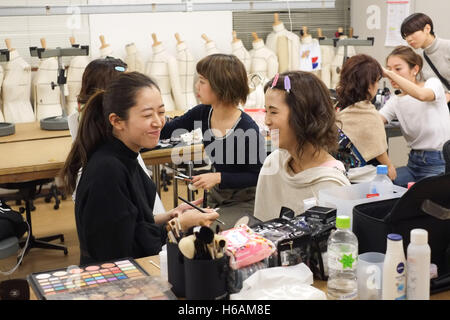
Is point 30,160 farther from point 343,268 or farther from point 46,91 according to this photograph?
point 343,268

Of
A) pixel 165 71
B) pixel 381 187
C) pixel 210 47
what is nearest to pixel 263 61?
pixel 210 47

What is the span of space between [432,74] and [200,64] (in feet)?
8.54

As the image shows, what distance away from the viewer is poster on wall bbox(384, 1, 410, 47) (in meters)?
6.12

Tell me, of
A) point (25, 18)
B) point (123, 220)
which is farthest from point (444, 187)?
point (25, 18)

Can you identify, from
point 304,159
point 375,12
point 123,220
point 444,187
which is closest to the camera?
point 444,187

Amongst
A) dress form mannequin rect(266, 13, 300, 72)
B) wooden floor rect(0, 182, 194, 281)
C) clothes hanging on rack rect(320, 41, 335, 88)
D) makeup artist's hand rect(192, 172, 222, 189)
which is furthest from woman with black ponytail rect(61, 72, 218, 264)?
clothes hanging on rack rect(320, 41, 335, 88)

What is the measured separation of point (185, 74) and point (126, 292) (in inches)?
164

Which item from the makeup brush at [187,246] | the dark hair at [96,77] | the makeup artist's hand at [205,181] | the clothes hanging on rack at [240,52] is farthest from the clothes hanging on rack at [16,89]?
the makeup brush at [187,246]

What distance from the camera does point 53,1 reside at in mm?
5477

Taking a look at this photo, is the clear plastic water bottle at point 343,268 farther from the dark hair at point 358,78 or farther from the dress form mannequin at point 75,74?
the dress form mannequin at point 75,74

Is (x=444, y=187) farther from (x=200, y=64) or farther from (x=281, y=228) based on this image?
(x=200, y=64)

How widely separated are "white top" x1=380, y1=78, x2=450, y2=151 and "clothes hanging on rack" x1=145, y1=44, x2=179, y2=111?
2227 mm

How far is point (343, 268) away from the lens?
1.53 meters

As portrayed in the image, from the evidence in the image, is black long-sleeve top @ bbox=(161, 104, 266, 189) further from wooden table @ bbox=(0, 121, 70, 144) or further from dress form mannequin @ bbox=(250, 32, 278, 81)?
dress form mannequin @ bbox=(250, 32, 278, 81)
